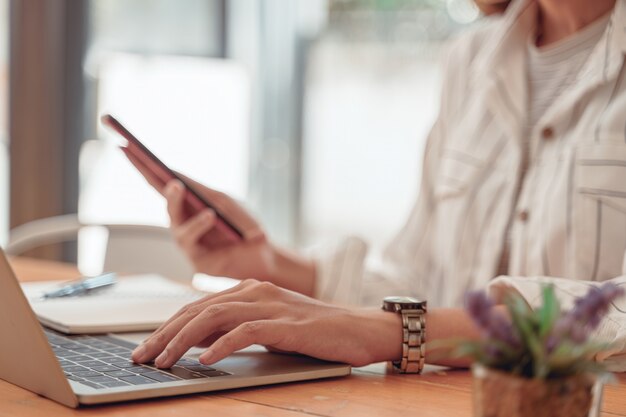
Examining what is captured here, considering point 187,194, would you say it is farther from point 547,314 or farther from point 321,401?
point 547,314

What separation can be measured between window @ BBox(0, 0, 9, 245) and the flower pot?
9.12ft

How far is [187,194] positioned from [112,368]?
0.51 meters

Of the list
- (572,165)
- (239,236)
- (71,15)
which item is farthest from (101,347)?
(71,15)

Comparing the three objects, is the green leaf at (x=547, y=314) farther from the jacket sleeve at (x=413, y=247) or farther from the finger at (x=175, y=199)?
the jacket sleeve at (x=413, y=247)

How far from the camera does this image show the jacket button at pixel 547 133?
134 centimetres

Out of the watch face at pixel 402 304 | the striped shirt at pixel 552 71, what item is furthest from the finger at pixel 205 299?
the striped shirt at pixel 552 71

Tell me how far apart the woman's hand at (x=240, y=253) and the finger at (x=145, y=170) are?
10 cm

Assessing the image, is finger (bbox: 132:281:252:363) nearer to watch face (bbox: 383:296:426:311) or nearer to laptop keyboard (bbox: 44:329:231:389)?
laptop keyboard (bbox: 44:329:231:389)

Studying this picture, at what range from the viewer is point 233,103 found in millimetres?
3441

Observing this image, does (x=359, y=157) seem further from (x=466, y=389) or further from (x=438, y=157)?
(x=466, y=389)

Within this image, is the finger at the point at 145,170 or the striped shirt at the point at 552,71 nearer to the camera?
the finger at the point at 145,170

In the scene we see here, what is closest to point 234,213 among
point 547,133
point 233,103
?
point 547,133

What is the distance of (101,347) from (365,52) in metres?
2.51

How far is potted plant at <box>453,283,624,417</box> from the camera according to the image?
48cm
